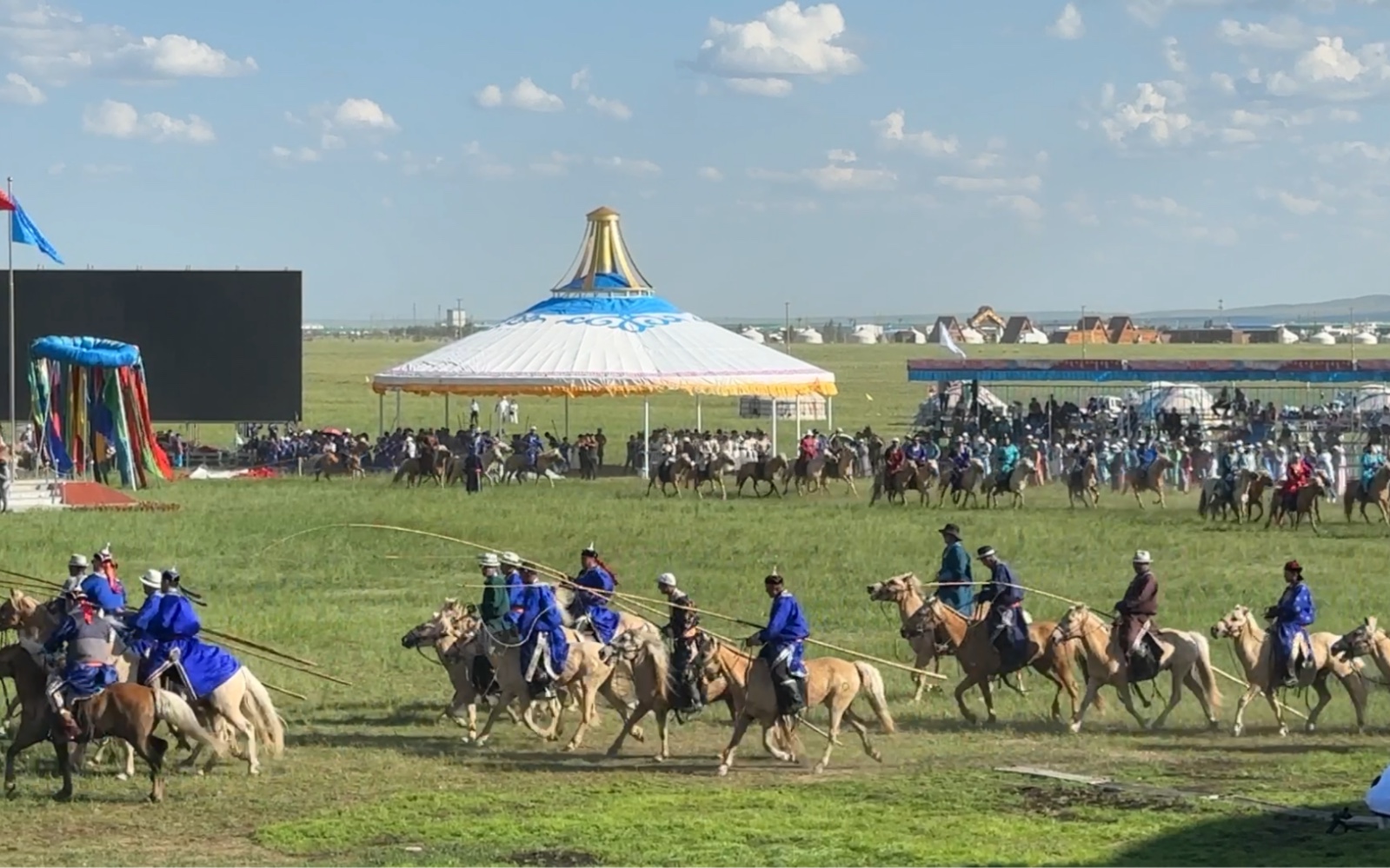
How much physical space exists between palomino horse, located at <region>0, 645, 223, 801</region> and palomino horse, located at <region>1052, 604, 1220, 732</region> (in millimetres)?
7567

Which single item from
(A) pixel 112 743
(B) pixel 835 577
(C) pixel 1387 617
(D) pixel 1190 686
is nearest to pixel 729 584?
(B) pixel 835 577

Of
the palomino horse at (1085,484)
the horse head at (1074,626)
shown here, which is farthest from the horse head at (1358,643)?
the palomino horse at (1085,484)

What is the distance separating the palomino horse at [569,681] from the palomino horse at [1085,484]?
24320 mm

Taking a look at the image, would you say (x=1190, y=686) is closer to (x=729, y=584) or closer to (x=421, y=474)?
(x=729, y=584)

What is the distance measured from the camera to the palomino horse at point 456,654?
59.3 ft

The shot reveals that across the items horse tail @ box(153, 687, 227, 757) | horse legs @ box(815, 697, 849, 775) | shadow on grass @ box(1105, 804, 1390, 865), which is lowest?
shadow on grass @ box(1105, 804, 1390, 865)

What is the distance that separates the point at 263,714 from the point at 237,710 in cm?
36

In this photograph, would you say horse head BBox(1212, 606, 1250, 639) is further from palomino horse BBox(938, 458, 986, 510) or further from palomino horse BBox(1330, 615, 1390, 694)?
palomino horse BBox(938, 458, 986, 510)

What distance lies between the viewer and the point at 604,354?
53062mm

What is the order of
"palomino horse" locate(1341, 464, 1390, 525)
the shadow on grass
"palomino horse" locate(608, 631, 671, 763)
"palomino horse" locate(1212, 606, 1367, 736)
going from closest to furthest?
the shadow on grass < "palomino horse" locate(608, 631, 671, 763) < "palomino horse" locate(1212, 606, 1367, 736) < "palomino horse" locate(1341, 464, 1390, 525)

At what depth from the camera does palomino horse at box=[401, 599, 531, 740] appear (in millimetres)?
18062

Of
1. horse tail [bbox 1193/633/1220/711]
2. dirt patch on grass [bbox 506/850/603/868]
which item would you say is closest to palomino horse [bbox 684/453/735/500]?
horse tail [bbox 1193/633/1220/711]

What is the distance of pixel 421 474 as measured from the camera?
157 feet

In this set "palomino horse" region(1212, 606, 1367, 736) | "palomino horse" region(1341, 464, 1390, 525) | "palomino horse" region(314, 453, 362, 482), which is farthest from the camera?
"palomino horse" region(314, 453, 362, 482)
